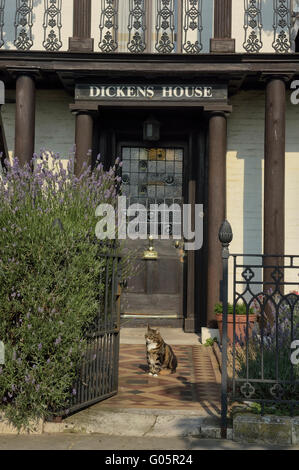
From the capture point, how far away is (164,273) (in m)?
11.4

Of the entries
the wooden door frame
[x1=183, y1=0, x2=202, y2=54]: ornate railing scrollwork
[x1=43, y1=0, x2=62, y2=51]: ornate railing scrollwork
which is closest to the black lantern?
the wooden door frame

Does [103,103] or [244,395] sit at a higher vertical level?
[103,103]

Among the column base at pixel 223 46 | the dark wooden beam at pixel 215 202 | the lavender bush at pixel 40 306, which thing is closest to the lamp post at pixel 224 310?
the lavender bush at pixel 40 306

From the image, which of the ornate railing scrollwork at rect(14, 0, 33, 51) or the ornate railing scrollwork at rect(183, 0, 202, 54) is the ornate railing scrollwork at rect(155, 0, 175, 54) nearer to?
the ornate railing scrollwork at rect(183, 0, 202, 54)

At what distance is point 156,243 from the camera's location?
37.7 feet

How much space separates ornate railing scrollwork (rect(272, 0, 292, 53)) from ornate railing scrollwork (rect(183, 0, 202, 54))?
139 centimetres

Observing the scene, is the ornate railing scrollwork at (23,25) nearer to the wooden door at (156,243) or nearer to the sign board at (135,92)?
the sign board at (135,92)

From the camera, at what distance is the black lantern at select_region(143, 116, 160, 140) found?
1086cm

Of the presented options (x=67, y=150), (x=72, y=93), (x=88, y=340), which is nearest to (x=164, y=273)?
(x=67, y=150)

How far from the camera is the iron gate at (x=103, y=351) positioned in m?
5.67

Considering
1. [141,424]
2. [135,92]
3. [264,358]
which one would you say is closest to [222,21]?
[135,92]
